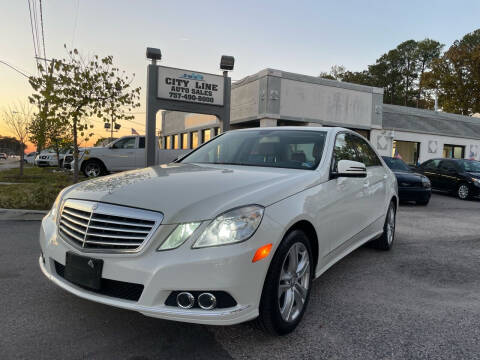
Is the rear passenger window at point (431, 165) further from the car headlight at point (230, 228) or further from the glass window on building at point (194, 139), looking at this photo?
the glass window on building at point (194, 139)

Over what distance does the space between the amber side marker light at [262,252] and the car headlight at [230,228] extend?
118 mm

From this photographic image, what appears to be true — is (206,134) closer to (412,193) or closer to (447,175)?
(447,175)

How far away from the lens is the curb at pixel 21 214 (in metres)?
6.84

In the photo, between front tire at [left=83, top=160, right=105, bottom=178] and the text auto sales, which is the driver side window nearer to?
front tire at [left=83, top=160, right=105, bottom=178]

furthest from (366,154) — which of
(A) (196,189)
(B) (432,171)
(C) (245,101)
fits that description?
(C) (245,101)

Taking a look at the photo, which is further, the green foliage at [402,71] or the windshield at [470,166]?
the green foliage at [402,71]

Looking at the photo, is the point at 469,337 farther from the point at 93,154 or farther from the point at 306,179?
the point at 93,154

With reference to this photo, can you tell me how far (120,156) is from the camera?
15.0 m

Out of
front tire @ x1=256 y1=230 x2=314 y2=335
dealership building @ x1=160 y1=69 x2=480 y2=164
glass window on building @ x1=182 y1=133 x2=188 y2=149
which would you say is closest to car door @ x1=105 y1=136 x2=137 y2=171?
dealership building @ x1=160 y1=69 x2=480 y2=164

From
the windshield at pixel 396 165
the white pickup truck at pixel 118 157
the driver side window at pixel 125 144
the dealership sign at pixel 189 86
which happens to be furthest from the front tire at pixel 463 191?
the driver side window at pixel 125 144

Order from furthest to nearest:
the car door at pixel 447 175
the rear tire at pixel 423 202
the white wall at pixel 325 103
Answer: the white wall at pixel 325 103 < the car door at pixel 447 175 < the rear tire at pixel 423 202

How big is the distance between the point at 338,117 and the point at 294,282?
20.6m

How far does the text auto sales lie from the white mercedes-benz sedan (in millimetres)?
8982

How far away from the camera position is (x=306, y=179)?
295cm
